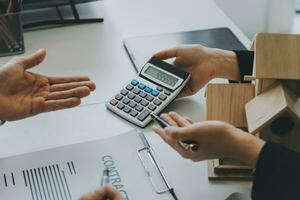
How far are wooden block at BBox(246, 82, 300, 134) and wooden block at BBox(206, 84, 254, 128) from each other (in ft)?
0.14

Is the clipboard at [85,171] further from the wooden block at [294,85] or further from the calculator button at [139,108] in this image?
the wooden block at [294,85]

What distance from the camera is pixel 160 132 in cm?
86

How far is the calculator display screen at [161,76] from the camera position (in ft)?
3.64

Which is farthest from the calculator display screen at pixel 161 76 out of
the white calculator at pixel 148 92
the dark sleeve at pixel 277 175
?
the dark sleeve at pixel 277 175

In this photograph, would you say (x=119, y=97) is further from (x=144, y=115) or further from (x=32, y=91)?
(x=32, y=91)

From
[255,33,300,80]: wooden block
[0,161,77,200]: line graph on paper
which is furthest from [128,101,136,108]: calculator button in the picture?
[255,33,300,80]: wooden block

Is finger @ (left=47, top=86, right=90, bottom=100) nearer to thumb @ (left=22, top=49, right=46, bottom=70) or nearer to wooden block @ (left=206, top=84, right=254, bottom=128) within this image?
thumb @ (left=22, top=49, right=46, bottom=70)

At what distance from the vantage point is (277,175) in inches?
30.3

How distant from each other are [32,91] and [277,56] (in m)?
0.54

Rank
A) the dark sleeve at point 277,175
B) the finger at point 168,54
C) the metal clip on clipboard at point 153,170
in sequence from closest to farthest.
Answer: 1. the dark sleeve at point 277,175
2. the metal clip on clipboard at point 153,170
3. the finger at point 168,54

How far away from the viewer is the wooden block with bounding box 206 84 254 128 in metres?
0.93

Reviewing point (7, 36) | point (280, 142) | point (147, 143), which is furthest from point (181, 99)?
point (7, 36)

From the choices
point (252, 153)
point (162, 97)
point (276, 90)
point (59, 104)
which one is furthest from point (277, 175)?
point (59, 104)

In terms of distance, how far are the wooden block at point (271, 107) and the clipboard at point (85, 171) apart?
19 centimetres
